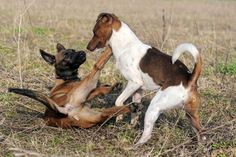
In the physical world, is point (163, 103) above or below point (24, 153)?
above

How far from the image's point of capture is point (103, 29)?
21.5ft

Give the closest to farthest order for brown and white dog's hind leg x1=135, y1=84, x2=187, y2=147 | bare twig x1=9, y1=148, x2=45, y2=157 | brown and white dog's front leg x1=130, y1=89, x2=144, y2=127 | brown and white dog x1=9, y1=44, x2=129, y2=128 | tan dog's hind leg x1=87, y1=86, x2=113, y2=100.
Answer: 1. bare twig x1=9, y1=148, x2=45, y2=157
2. brown and white dog's hind leg x1=135, y1=84, x2=187, y2=147
3. brown and white dog x1=9, y1=44, x2=129, y2=128
4. brown and white dog's front leg x1=130, y1=89, x2=144, y2=127
5. tan dog's hind leg x1=87, y1=86, x2=113, y2=100

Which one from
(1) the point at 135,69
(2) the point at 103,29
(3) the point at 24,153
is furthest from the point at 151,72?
(3) the point at 24,153

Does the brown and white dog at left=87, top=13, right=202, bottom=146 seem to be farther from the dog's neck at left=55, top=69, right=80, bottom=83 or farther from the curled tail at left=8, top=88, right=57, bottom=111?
the curled tail at left=8, top=88, right=57, bottom=111

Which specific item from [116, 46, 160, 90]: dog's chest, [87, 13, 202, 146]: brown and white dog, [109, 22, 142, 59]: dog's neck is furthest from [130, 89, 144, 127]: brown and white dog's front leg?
[109, 22, 142, 59]: dog's neck

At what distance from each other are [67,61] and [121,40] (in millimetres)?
942

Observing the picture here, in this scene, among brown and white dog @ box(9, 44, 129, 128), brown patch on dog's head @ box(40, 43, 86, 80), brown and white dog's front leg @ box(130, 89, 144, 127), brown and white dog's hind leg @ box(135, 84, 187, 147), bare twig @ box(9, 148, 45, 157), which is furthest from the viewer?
brown patch on dog's head @ box(40, 43, 86, 80)

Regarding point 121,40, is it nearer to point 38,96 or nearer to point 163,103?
point 163,103

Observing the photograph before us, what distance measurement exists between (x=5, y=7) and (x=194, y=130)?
1600cm

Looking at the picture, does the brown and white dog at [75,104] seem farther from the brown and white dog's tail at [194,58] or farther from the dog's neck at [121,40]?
the brown and white dog's tail at [194,58]

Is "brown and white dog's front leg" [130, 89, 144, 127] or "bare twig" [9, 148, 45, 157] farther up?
"bare twig" [9, 148, 45, 157]

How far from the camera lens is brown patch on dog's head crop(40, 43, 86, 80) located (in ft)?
22.7

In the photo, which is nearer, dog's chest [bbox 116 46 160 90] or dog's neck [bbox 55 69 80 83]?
dog's chest [bbox 116 46 160 90]

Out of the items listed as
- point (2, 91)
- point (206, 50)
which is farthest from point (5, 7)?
point (2, 91)
